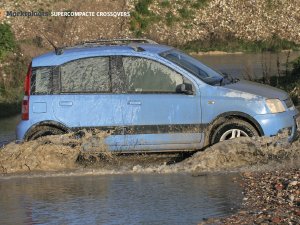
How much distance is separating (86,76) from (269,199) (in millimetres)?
4069

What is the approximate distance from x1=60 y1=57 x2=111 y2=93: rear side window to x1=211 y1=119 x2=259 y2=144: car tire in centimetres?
164

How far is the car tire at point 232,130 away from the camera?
1210cm

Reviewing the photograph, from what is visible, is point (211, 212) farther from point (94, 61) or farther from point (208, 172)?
point (94, 61)

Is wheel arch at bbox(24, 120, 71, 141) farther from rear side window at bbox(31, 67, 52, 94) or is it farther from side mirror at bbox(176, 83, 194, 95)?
side mirror at bbox(176, 83, 194, 95)

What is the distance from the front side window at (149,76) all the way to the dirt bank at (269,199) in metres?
1.87

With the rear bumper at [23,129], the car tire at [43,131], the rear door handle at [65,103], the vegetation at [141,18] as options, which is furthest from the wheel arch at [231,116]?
the vegetation at [141,18]

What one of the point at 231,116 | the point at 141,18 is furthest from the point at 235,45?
the point at 231,116

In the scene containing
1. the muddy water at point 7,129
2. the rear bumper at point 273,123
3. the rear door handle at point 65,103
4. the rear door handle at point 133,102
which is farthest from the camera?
the muddy water at point 7,129

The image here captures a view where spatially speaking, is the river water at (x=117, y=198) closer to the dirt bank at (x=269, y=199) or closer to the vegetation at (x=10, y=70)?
the dirt bank at (x=269, y=199)

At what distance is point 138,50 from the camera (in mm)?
12562

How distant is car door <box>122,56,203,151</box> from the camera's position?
12.1 meters

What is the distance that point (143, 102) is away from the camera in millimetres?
12188

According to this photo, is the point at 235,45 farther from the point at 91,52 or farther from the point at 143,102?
the point at 143,102

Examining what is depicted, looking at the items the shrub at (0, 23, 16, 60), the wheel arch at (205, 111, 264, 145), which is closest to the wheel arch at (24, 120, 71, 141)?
the wheel arch at (205, 111, 264, 145)
